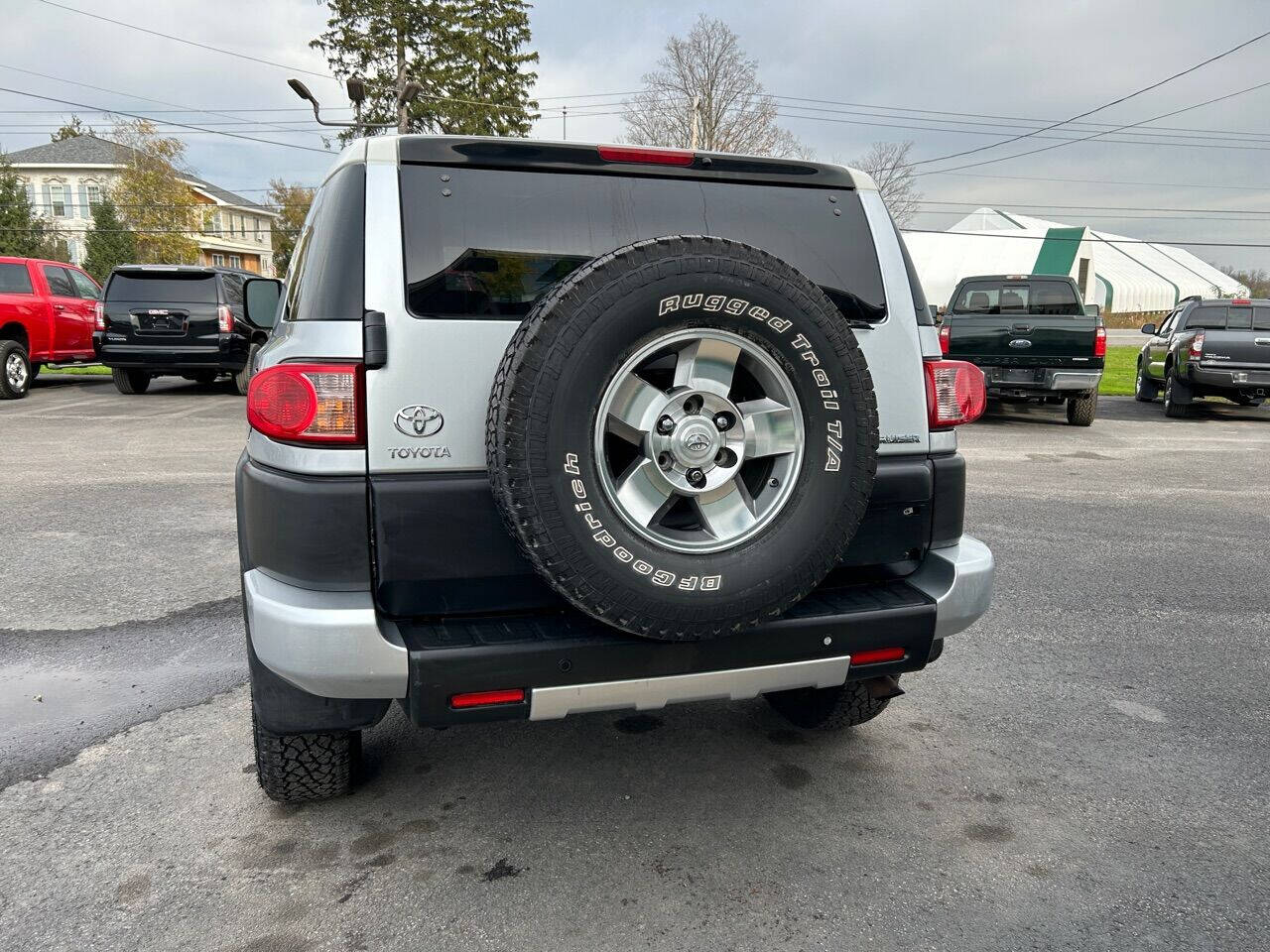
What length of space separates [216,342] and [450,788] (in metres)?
12.1

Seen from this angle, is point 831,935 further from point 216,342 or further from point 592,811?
point 216,342

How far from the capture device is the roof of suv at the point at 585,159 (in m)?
2.43

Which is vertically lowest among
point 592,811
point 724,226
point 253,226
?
point 592,811

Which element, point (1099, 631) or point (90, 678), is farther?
point (1099, 631)

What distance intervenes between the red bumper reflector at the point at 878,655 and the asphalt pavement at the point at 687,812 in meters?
0.53

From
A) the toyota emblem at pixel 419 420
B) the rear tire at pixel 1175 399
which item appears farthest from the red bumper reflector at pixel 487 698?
the rear tire at pixel 1175 399

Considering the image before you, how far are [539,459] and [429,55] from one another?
133 feet

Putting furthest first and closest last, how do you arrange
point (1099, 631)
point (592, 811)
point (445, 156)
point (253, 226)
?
1. point (253, 226)
2. point (1099, 631)
3. point (592, 811)
4. point (445, 156)

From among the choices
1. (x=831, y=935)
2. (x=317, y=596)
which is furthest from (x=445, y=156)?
A: (x=831, y=935)

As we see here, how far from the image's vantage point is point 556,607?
245 cm

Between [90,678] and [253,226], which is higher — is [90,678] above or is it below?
below

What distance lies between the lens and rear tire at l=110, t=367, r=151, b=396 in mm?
14297

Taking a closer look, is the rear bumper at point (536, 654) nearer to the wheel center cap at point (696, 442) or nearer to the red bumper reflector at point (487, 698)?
the red bumper reflector at point (487, 698)

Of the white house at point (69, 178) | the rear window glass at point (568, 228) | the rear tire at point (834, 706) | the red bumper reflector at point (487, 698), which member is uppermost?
the white house at point (69, 178)
